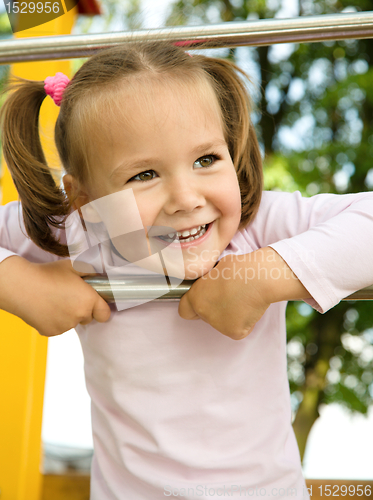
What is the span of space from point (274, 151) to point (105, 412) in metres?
2.18

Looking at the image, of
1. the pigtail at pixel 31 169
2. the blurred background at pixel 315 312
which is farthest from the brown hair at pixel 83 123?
the blurred background at pixel 315 312

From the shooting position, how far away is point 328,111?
2.61 metres

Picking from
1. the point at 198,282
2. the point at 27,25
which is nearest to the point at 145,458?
the point at 198,282

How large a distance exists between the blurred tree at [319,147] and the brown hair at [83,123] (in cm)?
163

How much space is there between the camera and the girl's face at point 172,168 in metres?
0.57

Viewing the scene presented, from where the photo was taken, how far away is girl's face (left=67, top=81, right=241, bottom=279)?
1.86ft

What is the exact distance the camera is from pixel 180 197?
56 centimetres

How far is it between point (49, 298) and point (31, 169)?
218 millimetres

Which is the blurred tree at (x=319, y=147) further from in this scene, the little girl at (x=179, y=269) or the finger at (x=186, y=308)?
the finger at (x=186, y=308)

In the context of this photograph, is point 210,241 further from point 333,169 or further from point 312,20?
point 333,169

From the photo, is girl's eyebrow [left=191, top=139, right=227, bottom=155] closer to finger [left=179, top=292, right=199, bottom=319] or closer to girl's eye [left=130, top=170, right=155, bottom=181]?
girl's eye [left=130, top=170, right=155, bottom=181]

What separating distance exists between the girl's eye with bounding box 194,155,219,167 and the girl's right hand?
0.71 ft

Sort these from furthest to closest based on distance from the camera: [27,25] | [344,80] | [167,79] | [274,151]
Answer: [274,151] → [344,80] → [27,25] → [167,79]

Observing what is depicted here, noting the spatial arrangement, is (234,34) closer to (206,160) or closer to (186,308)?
(206,160)
